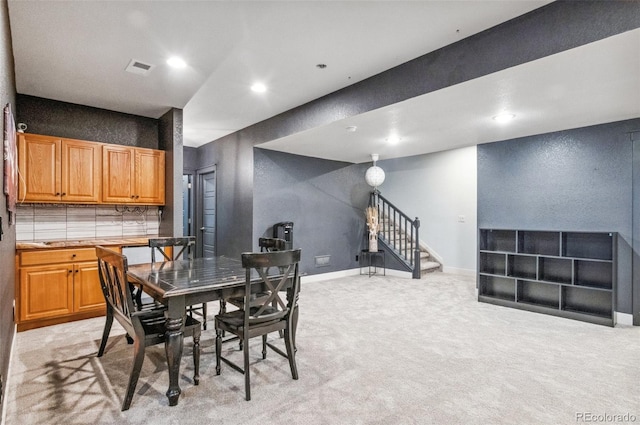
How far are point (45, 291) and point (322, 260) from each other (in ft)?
13.1

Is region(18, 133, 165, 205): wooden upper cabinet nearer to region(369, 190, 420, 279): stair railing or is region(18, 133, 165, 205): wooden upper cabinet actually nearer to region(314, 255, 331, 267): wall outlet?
region(314, 255, 331, 267): wall outlet

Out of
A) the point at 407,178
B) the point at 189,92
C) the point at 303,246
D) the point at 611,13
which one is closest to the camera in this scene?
the point at 611,13

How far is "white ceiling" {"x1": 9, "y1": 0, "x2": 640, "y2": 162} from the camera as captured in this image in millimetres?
2334

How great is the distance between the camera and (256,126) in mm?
5262

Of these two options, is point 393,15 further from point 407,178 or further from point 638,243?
point 407,178

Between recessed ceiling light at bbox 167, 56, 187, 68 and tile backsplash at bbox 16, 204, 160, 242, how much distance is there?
2.36 m

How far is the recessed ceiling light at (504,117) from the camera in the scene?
3564 mm

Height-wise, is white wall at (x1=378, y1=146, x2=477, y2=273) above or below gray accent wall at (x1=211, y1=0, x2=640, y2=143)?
below

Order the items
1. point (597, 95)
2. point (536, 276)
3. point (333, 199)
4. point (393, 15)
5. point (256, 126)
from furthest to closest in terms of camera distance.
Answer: point (333, 199)
point (256, 126)
point (536, 276)
point (597, 95)
point (393, 15)

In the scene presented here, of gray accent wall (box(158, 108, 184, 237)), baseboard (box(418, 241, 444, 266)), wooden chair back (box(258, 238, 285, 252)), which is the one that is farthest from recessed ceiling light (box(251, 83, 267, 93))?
baseboard (box(418, 241, 444, 266))

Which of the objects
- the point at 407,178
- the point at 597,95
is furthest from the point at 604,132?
the point at 407,178

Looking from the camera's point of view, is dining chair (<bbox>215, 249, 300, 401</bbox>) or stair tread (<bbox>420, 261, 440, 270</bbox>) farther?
stair tread (<bbox>420, 261, 440, 270</bbox>)

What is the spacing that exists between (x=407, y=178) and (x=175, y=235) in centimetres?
531

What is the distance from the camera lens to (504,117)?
12.0ft
